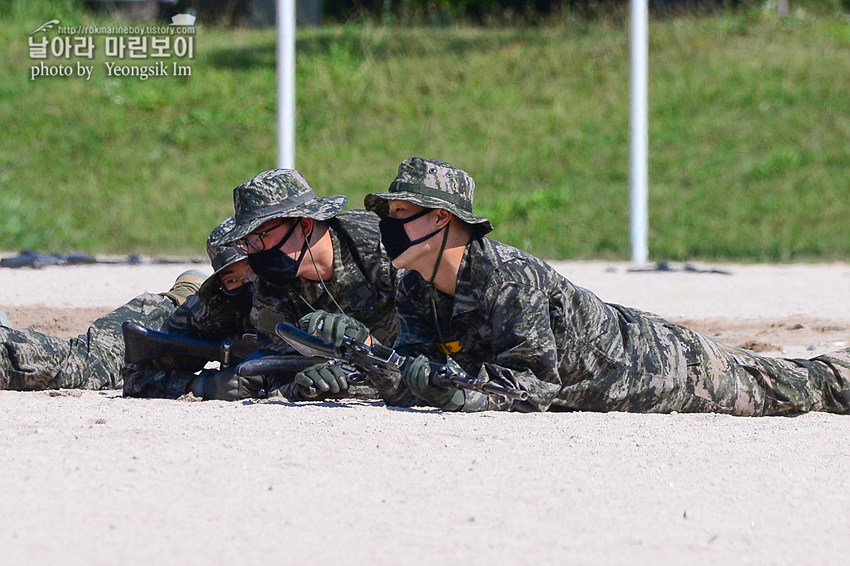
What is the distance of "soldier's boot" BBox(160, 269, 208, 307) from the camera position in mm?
6598

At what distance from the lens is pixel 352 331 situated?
15.2ft

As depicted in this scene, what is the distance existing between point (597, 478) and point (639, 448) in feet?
1.39

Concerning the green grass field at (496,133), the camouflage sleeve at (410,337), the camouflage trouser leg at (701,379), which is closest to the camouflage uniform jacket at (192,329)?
the camouflage sleeve at (410,337)

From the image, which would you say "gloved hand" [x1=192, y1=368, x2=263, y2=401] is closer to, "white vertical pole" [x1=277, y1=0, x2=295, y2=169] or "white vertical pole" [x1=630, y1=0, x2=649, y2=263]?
"white vertical pole" [x1=277, y1=0, x2=295, y2=169]

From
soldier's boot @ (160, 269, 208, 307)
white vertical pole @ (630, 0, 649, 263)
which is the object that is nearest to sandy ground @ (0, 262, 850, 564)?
soldier's boot @ (160, 269, 208, 307)

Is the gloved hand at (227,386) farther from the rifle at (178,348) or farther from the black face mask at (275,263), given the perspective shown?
the black face mask at (275,263)

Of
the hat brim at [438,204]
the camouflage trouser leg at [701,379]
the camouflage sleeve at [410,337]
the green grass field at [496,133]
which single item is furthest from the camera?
the green grass field at [496,133]

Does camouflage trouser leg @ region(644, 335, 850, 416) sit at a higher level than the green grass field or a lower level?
lower

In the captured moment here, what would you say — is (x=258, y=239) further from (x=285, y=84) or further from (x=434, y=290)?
(x=285, y=84)

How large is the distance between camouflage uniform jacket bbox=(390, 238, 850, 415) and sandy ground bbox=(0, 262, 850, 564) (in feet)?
0.41

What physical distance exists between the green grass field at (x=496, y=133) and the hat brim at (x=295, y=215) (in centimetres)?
912

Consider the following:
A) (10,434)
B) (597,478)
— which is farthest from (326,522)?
(10,434)

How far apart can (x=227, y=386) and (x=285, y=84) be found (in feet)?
26.2

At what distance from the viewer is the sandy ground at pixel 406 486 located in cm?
315
